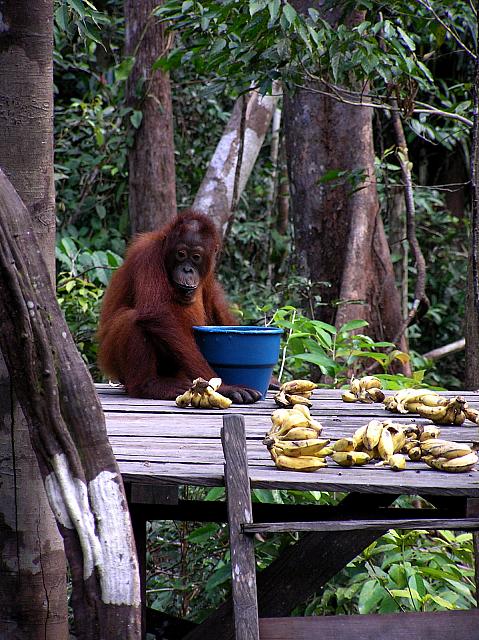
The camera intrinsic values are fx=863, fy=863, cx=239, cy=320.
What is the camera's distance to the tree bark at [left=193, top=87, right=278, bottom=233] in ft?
21.8

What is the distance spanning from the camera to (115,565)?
179 centimetres

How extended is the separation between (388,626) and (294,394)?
1.42 m

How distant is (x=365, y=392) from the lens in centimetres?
352

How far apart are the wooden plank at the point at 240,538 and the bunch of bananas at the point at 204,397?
1064 mm

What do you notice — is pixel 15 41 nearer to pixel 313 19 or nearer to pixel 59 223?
pixel 313 19

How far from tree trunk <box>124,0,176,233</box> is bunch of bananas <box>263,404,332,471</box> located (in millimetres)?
3755

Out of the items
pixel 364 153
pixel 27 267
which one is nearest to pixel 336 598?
pixel 27 267


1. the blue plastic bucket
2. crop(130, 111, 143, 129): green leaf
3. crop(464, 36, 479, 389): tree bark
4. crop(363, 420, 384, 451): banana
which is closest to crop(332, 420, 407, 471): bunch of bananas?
crop(363, 420, 384, 451): banana

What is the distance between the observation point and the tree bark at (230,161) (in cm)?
663

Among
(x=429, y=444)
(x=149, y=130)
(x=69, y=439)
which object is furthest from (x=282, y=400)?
(x=149, y=130)

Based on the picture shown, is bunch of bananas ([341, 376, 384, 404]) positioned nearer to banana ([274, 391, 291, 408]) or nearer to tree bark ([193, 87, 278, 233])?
banana ([274, 391, 291, 408])

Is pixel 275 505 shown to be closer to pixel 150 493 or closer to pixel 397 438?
pixel 397 438

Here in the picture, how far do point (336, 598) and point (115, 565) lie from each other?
6.68 feet

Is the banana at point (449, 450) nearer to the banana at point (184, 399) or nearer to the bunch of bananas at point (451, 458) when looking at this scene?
the bunch of bananas at point (451, 458)
